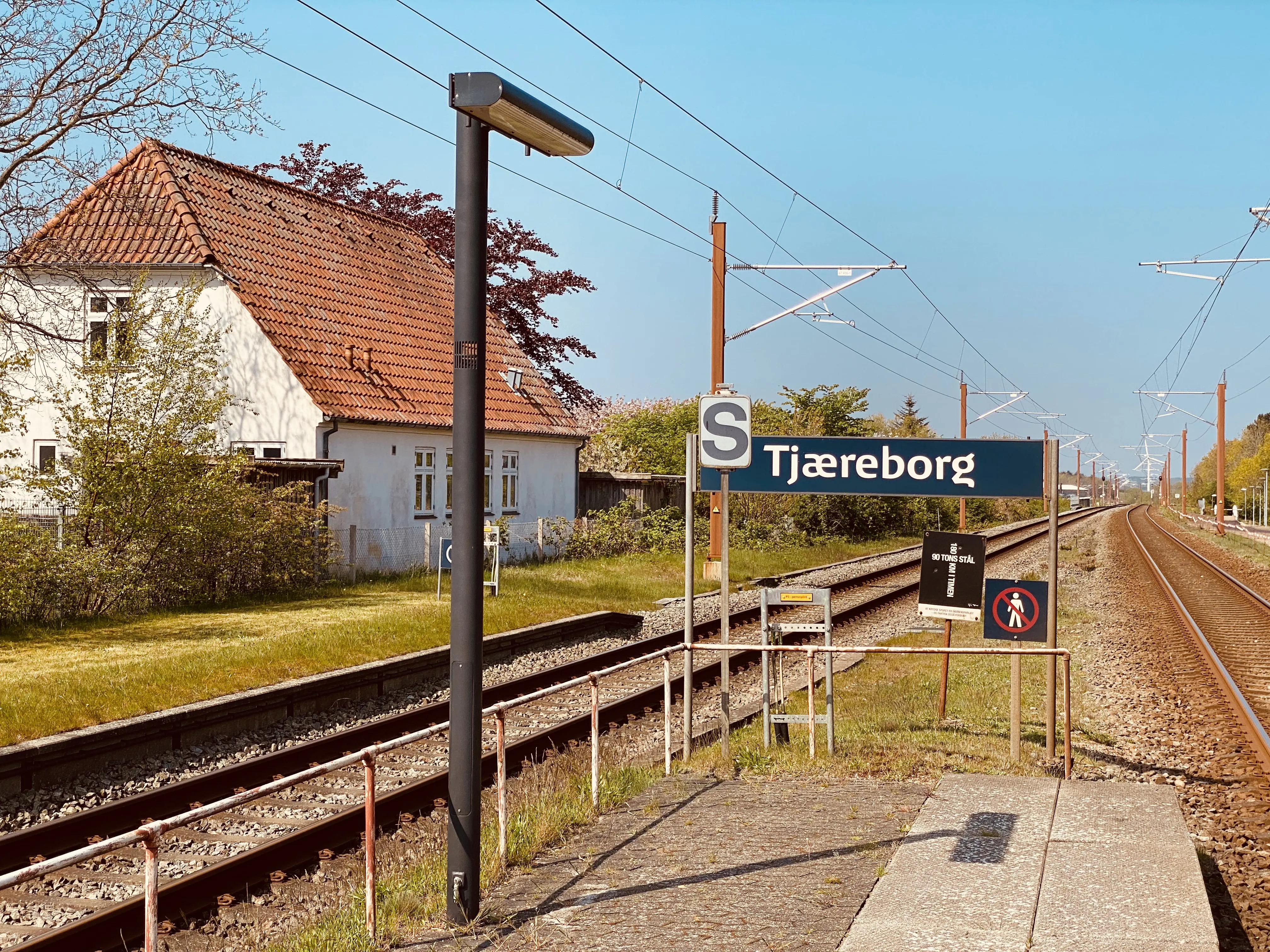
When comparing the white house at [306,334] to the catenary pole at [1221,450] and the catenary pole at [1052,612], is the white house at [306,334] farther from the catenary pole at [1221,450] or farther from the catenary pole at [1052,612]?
the catenary pole at [1221,450]

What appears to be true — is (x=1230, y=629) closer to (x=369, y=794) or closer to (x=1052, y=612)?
(x=1052, y=612)

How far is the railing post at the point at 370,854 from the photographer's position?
6.15 meters

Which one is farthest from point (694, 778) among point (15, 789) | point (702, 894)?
point (15, 789)

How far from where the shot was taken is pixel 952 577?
1112 centimetres

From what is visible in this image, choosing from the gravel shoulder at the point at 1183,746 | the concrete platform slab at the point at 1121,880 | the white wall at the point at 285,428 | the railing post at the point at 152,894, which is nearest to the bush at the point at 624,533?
the white wall at the point at 285,428

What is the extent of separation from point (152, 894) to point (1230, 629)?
856 inches

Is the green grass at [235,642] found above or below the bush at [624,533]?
below

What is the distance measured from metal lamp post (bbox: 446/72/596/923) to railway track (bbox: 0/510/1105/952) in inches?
74.1

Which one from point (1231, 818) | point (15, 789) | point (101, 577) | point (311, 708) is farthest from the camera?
point (101, 577)

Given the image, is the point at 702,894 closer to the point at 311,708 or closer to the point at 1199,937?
the point at 1199,937

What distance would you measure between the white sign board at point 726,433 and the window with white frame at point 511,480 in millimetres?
22506

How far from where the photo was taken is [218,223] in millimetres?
28328

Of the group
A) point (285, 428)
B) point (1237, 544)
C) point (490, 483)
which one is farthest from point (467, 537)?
point (1237, 544)

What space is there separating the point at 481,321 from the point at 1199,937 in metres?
4.36
